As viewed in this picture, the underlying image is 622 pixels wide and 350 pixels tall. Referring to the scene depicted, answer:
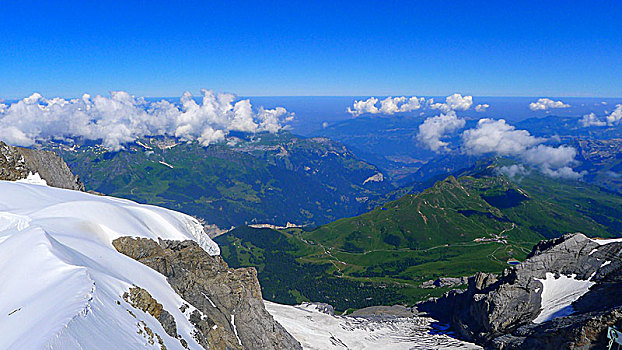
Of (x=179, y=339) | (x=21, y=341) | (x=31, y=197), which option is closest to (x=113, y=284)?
(x=179, y=339)

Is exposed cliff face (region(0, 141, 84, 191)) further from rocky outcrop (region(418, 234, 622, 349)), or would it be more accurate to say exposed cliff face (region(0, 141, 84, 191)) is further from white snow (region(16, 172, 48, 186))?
rocky outcrop (region(418, 234, 622, 349))

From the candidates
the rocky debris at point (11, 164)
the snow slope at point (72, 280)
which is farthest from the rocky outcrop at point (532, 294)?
the rocky debris at point (11, 164)

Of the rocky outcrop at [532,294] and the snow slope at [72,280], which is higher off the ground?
the snow slope at [72,280]

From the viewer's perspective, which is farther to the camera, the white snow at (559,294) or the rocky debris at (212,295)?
the white snow at (559,294)

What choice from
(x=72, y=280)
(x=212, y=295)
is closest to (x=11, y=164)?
(x=212, y=295)

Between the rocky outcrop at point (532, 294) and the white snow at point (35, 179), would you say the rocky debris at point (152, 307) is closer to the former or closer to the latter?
the rocky outcrop at point (532, 294)

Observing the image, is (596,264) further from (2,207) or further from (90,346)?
(2,207)
